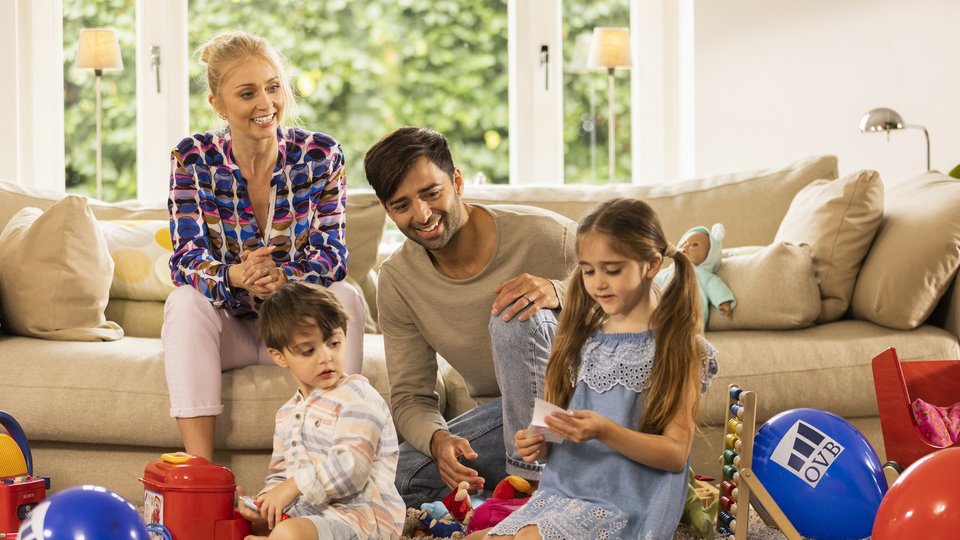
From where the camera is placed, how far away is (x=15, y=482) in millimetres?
2225

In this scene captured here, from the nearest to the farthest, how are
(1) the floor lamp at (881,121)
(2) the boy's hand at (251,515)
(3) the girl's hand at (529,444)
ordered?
1. (3) the girl's hand at (529,444)
2. (2) the boy's hand at (251,515)
3. (1) the floor lamp at (881,121)

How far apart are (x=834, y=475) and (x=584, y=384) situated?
51 centimetres

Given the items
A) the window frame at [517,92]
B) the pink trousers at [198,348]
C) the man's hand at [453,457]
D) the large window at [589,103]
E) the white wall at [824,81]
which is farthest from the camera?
the large window at [589,103]

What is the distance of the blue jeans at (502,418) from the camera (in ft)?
7.30

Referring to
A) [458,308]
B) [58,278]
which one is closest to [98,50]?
[58,278]

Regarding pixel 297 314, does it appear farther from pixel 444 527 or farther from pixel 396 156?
pixel 444 527

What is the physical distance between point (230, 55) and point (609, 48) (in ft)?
7.65

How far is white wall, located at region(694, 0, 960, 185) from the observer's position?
13.9 feet

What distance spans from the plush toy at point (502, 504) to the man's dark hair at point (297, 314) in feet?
1.52

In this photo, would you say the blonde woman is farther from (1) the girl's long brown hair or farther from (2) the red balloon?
(2) the red balloon

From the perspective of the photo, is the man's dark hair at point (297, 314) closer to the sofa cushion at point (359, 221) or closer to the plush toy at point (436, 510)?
the plush toy at point (436, 510)

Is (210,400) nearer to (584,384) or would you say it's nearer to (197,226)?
(197,226)

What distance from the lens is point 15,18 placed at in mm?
4609

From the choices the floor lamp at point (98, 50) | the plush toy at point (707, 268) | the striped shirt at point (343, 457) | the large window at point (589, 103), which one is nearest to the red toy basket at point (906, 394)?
the plush toy at point (707, 268)
